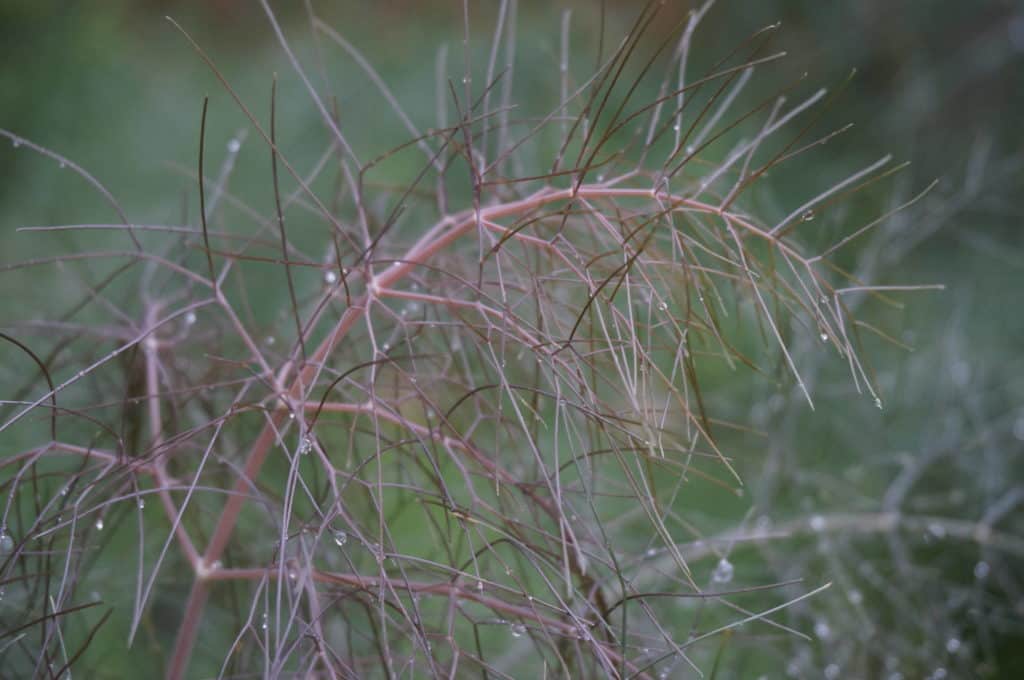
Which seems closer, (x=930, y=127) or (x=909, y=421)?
(x=909, y=421)

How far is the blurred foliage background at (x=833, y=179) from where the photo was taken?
1.06 m

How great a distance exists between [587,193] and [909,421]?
→ 2.73ft

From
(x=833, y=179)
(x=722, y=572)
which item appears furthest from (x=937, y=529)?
(x=833, y=179)

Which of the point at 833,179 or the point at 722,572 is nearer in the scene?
the point at 722,572

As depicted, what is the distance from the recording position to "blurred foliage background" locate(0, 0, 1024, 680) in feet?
3.49

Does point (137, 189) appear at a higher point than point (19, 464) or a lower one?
lower

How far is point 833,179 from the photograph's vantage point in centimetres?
183

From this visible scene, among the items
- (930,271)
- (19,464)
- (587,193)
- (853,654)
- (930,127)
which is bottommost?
(853,654)

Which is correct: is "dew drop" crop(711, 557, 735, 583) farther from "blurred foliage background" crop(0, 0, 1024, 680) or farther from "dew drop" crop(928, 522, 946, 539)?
"dew drop" crop(928, 522, 946, 539)

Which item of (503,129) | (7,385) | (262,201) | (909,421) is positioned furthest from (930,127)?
(7,385)

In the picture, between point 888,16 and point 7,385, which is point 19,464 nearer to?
point 7,385

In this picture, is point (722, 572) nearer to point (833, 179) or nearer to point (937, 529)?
point (937, 529)

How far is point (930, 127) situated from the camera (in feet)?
6.25

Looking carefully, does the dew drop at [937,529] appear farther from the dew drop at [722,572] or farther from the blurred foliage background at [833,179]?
the dew drop at [722,572]
